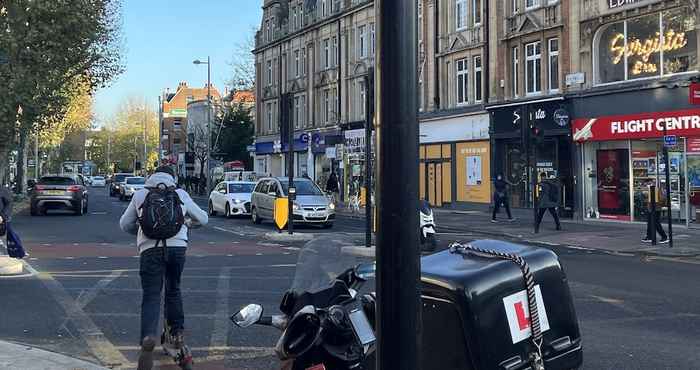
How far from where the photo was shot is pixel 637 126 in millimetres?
23656

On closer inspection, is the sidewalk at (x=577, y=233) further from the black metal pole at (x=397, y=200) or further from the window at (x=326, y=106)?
the window at (x=326, y=106)

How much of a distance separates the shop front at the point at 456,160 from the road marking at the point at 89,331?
22561 mm

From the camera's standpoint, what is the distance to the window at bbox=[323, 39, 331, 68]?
4706 cm

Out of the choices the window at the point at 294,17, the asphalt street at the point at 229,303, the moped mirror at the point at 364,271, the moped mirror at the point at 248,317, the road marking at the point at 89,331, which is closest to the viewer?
the moped mirror at the point at 248,317

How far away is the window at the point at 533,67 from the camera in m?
28.5

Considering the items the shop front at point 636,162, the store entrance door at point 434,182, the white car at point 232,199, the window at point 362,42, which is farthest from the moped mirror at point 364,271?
the window at point 362,42

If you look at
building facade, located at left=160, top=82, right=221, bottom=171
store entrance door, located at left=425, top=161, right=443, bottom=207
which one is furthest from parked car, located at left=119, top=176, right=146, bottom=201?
building facade, located at left=160, top=82, right=221, bottom=171

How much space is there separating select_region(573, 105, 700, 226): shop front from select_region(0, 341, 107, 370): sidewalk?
1822cm

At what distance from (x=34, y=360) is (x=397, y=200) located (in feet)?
16.5

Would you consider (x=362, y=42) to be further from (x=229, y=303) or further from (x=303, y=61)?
(x=229, y=303)

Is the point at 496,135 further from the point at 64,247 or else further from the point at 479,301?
the point at 479,301

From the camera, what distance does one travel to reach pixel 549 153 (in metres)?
28.0

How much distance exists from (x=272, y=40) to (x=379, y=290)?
55112mm

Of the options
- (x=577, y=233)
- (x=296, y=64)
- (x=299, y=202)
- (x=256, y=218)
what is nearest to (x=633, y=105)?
(x=577, y=233)
